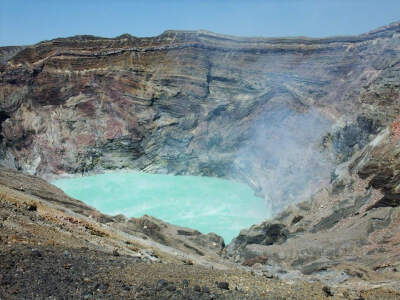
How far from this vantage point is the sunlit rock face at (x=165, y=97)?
37.5 m

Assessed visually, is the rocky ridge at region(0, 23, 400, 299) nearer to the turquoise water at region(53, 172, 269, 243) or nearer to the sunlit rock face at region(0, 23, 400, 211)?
the sunlit rock face at region(0, 23, 400, 211)

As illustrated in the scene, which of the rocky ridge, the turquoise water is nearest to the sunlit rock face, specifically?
the rocky ridge

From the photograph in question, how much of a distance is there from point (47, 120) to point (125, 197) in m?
13.9

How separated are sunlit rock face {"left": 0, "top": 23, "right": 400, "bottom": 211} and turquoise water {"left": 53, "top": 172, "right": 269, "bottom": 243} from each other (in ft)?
6.37

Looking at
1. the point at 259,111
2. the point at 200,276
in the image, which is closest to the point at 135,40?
the point at 259,111

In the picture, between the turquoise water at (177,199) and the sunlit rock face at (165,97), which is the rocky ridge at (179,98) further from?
the turquoise water at (177,199)

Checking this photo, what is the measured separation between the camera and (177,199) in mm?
32219

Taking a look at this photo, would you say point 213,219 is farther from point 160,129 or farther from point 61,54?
point 61,54

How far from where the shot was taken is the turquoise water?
28.2 m

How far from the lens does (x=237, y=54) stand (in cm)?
4081

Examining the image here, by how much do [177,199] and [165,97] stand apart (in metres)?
12.1

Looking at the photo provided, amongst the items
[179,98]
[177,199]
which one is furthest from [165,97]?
[177,199]

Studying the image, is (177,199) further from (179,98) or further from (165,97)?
(165,97)

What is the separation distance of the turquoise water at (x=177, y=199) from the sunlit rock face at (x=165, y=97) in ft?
6.37
